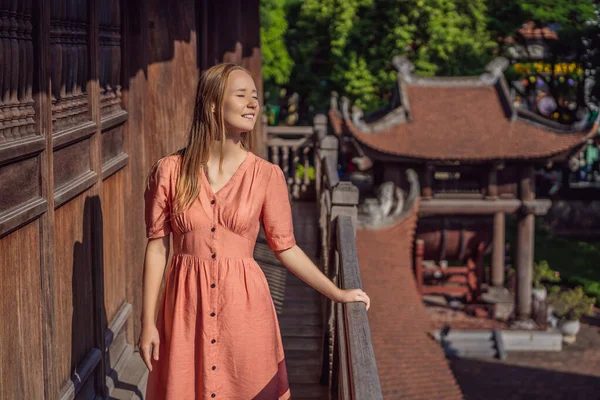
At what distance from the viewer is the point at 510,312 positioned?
23.1 meters

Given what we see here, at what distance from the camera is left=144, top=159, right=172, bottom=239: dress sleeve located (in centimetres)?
343

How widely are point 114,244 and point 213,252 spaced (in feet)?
4.55

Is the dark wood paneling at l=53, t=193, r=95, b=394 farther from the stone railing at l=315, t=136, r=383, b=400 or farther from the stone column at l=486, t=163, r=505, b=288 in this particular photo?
the stone column at l=486, t=163, r=505, b=288

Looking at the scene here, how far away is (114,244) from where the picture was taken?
15.3 ft

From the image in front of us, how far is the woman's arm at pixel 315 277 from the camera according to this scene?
359cm

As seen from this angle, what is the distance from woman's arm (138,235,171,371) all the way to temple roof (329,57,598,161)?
18.5 metres

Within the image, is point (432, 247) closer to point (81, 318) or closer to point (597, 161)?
point (597, 161)

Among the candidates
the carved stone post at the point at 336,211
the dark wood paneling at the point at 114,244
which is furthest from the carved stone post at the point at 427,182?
the dark wood paneling at the point at 114,244

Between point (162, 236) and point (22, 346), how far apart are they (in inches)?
25.6

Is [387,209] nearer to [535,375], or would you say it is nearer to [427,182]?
[427,182]

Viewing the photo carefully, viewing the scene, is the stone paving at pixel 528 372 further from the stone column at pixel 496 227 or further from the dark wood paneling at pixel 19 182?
the dark wood paneling at pixel 19 182

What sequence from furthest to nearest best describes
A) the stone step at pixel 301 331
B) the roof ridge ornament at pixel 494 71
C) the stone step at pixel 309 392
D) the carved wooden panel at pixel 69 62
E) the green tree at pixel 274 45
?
the green tree at pixel 274 45, the roof ridge ornament at pixel 494 71, the stone step at pixel 301 331, the stone step at pixel 309 392, the carved wooden panel at pixel 69 62

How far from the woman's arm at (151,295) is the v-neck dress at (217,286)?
43 millimetres

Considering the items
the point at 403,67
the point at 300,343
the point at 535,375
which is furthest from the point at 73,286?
the point at 403,67
